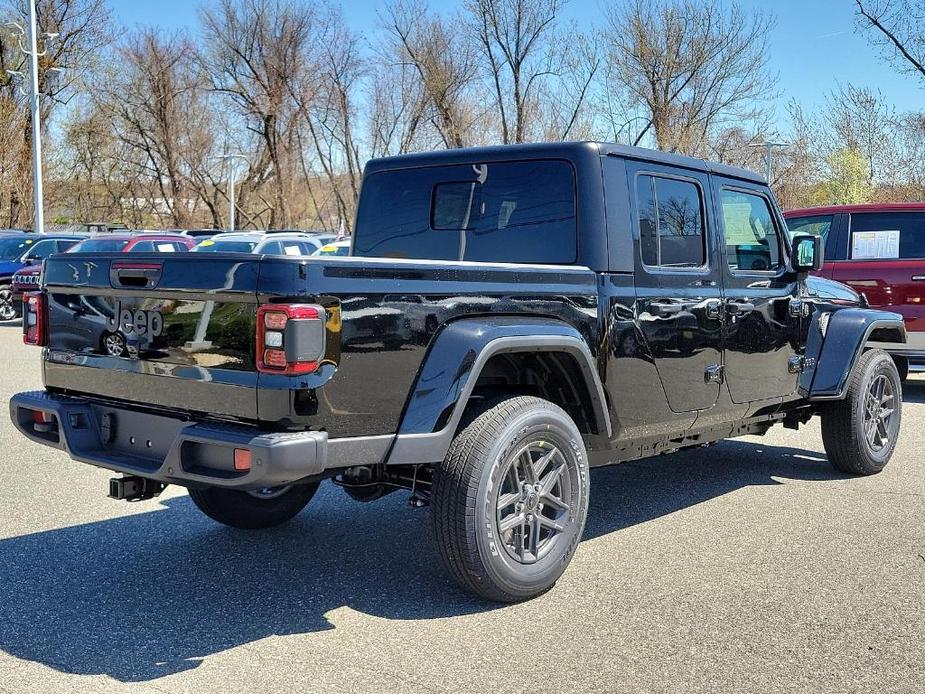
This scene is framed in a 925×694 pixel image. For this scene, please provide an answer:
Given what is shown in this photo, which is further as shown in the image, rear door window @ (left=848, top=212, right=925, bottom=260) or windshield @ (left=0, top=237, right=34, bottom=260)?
windshield @ (left=0, top=237, right=34, bottom=260)

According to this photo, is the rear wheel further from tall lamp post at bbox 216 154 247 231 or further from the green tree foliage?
tall lamp post at bbox 216 154 247 231

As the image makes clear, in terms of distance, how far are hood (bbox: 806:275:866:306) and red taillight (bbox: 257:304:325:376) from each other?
383cm

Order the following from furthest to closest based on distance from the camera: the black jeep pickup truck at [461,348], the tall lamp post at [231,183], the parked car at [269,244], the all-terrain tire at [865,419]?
the tall lamp post at [231,183]
the parked car at [269,244]
the all-terrain tire at [865,419]
the black jeep pickup truck at [461,348]

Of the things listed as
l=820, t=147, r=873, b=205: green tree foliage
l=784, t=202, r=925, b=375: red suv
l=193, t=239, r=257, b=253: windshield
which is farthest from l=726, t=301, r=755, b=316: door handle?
l=820, t=147, r=873, b=205: green tree foliage

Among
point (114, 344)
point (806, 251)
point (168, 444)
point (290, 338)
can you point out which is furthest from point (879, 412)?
point (114, 344)

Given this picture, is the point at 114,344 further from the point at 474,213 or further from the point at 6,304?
the point at 6,304

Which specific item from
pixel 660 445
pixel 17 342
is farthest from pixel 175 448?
pixel 17 342

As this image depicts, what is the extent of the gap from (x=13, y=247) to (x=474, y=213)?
17.3 metres

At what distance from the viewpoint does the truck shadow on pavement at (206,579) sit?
3.88 meters

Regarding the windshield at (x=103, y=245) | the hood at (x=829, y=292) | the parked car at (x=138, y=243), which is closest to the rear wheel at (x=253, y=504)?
the hood at (x=829, y=292)

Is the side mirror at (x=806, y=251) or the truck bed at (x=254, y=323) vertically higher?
the side mirror at (x=806, y=251)

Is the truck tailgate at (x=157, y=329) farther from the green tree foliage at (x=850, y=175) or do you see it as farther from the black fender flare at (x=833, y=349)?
the green tree foliage at (x=850, y=175)

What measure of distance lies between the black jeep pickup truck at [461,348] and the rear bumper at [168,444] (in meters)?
0.01

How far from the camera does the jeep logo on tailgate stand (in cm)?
404
